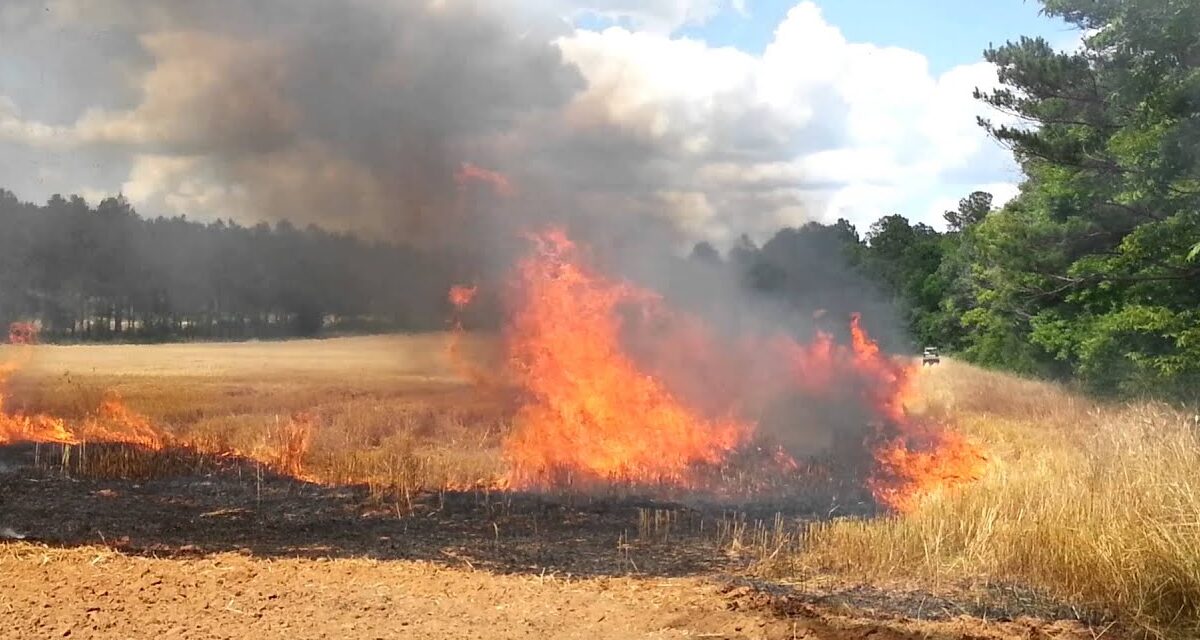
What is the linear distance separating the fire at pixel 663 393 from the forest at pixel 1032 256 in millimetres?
1843

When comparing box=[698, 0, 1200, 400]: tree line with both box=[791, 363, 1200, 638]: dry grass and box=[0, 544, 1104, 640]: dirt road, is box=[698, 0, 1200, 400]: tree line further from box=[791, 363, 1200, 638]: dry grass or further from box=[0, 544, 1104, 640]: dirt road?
box=[0, 544, 1104, 640]: dirt road

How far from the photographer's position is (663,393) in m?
15.1

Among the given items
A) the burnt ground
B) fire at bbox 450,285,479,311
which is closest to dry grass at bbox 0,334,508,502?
fire at bbox 450,285,479,311

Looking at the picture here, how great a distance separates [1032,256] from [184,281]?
18.7m

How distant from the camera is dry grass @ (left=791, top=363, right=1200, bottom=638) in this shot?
708 cm

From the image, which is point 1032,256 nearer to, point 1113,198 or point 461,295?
point 1113,198

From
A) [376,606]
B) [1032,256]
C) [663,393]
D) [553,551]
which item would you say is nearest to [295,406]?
[663,393]

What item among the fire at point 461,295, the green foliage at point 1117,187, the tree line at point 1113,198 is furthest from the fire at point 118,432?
the green foliage at point 1117,187

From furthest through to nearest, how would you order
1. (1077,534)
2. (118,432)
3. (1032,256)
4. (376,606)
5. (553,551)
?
1. (1032,256)
2. (118,432)
3. (553,551)
4. (1077,534)
5. (376,606)

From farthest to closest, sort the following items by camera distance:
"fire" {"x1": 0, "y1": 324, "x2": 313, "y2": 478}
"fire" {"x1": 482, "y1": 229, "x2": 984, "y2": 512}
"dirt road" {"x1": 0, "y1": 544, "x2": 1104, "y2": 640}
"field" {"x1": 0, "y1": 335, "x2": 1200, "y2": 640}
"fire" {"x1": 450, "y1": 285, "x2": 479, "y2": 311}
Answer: "fire" {"x1": 450, "y1": 285, "x2": 479, "y2": 311}
"fire" {"x1": 0, "y1": 324, "x2": 313, "y2": 478}
"fire" {"x1": 482, "y1": 229, "x2": 984, "y2": 512}
"field" {"x1": 0, "y1": 335, "x2": 1200, "y2": 640}
"dirt road" {"x1": 0, "y1": 544, "x2": 1104, "y2": 640}

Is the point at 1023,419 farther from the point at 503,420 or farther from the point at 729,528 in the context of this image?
the point at 729,528

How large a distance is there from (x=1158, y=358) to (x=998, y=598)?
12.9m

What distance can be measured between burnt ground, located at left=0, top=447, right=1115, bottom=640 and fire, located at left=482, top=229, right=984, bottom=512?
6.53ft

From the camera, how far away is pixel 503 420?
17141 mm
